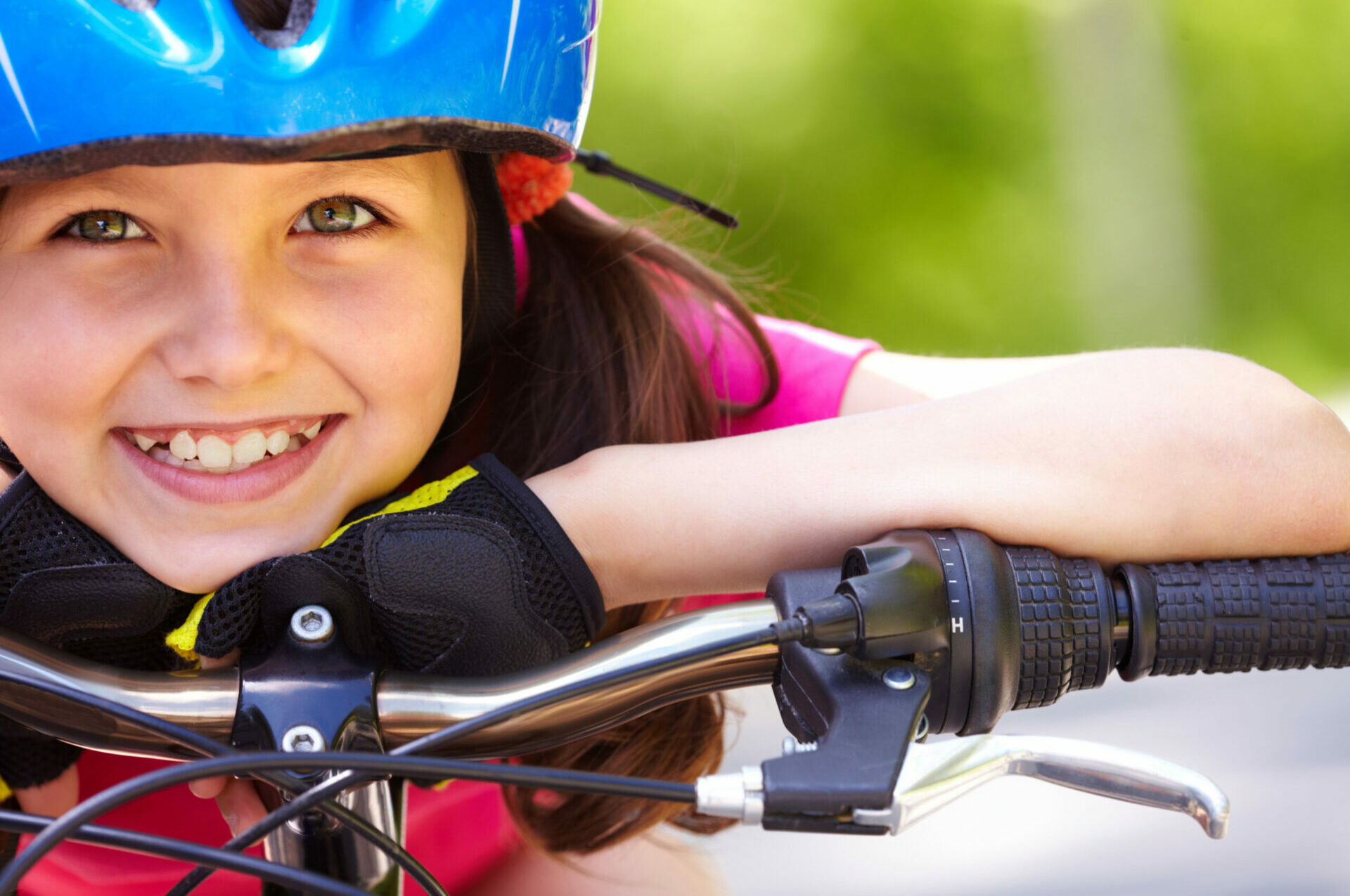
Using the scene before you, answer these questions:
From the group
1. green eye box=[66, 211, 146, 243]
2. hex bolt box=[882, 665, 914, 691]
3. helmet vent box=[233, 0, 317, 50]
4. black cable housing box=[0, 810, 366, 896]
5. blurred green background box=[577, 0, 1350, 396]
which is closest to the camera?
black cable housing box=[0, 810, 366, 896]

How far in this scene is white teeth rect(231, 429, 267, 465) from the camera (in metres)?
1.04

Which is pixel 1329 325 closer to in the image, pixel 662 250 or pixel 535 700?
pixel 662 250

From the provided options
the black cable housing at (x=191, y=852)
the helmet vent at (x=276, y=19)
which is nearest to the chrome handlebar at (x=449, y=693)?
the black cable housing at (x=191, y=852)

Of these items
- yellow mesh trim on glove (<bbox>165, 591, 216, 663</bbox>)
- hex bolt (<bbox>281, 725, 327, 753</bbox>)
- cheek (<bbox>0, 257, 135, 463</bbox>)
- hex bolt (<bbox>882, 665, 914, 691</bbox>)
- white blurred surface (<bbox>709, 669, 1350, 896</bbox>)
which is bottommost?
white blurred surface (<bbox>709, 669, 1350, 896</bbox>)

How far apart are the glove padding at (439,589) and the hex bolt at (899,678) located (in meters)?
0.25

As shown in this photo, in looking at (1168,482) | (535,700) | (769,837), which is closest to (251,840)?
(535,700)

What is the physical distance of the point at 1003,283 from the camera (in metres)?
8.97

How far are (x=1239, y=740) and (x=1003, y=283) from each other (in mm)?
7520

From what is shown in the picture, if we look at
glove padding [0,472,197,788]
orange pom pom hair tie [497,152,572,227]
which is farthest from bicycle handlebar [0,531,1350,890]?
orange pom pom hair tie [497,152,572,227]

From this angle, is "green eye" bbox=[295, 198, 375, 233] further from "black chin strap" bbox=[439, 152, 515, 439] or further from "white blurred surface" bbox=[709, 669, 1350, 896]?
"white blurred surface" bbox=[709, 669, 1350, 896]

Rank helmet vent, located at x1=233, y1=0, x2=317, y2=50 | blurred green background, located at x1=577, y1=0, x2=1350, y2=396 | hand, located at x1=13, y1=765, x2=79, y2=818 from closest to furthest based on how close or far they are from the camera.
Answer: helmet vent, located at x1=233, y1=0, x2=317, y2=50 < hand, located at x1=13, y1=765, x2=79, y2=818 < blurred green background, located at x1=577, y1=0, x2=1350, y2=396

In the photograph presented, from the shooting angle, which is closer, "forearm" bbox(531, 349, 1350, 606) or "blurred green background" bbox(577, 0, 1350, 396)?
"forearm" bbox(531, 349, 1350, 606)

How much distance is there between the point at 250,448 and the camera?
3.44 feet

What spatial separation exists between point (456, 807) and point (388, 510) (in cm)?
71
